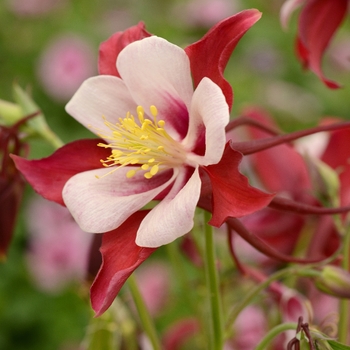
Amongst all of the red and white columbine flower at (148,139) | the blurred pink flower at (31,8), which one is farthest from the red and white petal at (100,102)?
the blurred pink flower at (31,8)

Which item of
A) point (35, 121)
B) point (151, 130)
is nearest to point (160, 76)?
point (151, 130)

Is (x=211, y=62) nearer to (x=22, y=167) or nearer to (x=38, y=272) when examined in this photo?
(x=22, y=167)

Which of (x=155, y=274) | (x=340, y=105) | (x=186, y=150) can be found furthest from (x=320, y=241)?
(x=340, y=105)

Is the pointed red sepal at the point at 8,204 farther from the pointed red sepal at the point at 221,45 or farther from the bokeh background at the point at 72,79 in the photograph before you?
the bokeh background at the point at 72,79

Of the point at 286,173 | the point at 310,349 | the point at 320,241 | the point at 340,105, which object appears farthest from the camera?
the point at 340,105

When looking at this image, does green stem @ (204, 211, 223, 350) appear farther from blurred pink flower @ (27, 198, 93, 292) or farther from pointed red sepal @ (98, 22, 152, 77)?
blurred pink flower @ (27, 198, 93, 292)

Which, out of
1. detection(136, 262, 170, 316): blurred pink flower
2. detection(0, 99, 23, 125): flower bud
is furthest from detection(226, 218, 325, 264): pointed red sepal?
detection(136, 262, 170, 316): blurred pink flower

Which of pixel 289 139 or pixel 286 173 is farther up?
pixel 289 139

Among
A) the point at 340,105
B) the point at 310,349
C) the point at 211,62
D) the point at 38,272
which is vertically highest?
the point at 211,62
